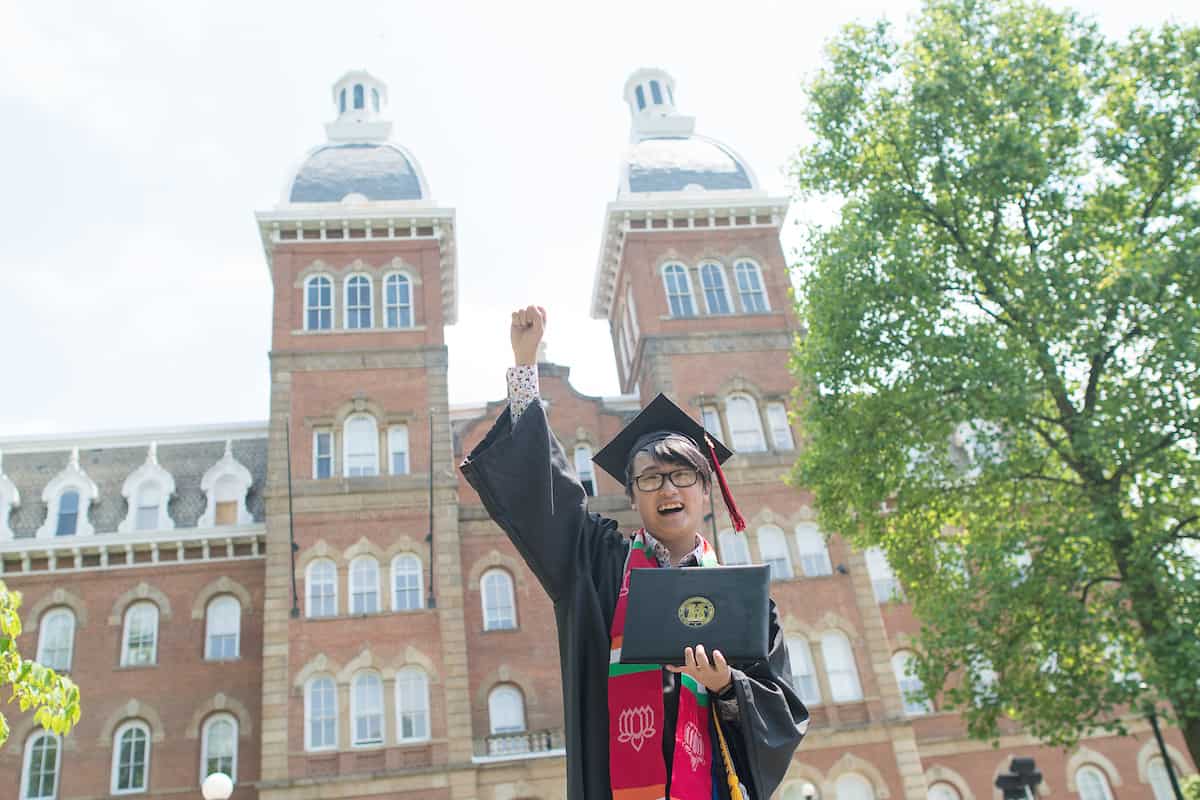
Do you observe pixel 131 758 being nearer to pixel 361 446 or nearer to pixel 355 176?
pixel 361 446

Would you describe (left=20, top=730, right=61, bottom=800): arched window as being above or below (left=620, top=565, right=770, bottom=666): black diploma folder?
above

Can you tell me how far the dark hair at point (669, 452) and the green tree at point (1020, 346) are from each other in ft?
33.3

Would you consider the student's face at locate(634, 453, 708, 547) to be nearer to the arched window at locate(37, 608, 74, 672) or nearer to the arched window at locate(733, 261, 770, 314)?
the arched window at locate(37, 608, 74, 672)

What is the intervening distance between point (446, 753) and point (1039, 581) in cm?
1406

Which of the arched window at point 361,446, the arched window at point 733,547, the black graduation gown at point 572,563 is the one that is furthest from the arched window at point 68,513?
the black graduation gown at point 572,563

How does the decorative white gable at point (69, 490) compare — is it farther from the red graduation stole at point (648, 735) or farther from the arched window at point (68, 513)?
the red graduation stole at point (648, 735)

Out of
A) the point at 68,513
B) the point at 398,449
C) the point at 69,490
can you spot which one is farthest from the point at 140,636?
the point at 398,449

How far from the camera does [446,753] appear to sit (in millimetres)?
21906

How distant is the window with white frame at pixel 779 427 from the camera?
26.4 meters

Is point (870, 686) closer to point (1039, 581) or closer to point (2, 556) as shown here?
point (1039, 581)

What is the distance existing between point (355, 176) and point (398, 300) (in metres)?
4.79

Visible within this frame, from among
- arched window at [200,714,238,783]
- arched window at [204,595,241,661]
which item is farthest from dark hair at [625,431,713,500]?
arched window at [204,595,241,661]

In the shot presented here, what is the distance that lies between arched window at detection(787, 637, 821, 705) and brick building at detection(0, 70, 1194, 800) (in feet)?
0.24

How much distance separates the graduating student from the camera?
3.33 metres
